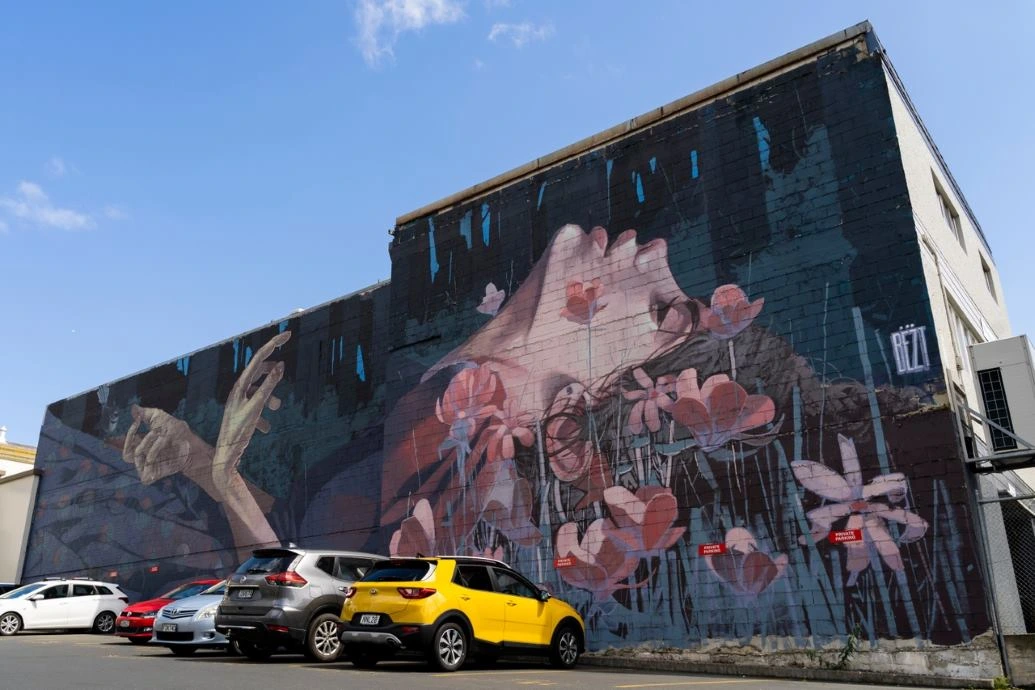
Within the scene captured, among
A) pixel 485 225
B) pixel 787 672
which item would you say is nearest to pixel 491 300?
pixel 485 225

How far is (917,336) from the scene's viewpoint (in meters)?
12.2

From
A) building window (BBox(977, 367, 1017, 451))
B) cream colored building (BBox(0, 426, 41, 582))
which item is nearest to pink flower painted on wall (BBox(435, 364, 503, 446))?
building window (BBox(977, 367, 1017, 451))

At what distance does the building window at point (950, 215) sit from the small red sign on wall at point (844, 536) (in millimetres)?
6704

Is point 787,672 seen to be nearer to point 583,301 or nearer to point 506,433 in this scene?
point 506,433

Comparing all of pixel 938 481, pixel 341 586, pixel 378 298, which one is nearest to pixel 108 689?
pixel 341 586

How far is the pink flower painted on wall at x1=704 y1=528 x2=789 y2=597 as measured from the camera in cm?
1270

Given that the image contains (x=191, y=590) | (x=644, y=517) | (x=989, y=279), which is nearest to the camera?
(x=644, y=517)

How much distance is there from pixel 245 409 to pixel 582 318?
12.5m

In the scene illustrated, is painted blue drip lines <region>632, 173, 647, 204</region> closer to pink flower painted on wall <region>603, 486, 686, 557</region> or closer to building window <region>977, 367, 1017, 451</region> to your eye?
pink flower painted on wall <region>603, 486, 686, 557</region>

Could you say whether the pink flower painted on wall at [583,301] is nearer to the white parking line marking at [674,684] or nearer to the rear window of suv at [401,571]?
the rear window of suv at [401,571]

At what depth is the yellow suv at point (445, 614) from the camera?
10617 millimetres

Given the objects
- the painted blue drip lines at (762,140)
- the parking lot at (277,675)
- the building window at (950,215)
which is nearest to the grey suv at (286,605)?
the parking lot at (277,675)

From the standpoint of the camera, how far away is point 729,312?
14.1 meters

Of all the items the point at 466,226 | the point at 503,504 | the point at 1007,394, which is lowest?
the point at 503,504
